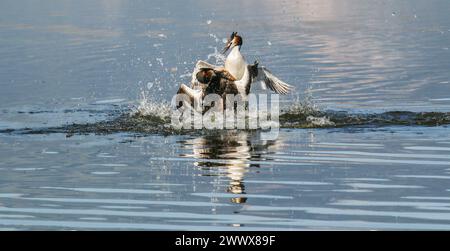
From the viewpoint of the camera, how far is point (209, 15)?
47.0m

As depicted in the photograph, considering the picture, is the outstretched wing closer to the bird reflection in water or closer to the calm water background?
the calm water background

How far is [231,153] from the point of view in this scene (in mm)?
18000

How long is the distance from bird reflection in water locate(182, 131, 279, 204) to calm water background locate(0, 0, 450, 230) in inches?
1.2

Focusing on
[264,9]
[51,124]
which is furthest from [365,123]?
[264,9]

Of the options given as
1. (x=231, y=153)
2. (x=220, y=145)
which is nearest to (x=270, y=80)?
(x=220, y=145)

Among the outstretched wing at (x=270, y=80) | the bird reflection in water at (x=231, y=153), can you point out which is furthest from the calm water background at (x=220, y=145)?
the outstretched wing at (x=270, y=80)

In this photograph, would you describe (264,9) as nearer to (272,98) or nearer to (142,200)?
(272,98)

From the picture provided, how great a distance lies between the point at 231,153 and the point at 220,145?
818 millimetres

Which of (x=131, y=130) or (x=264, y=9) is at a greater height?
(x=264, y=9)

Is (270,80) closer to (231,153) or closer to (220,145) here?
(220,145)

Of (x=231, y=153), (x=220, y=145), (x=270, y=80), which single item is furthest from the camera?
(x=270, y=80)

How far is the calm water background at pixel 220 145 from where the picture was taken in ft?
45.6
